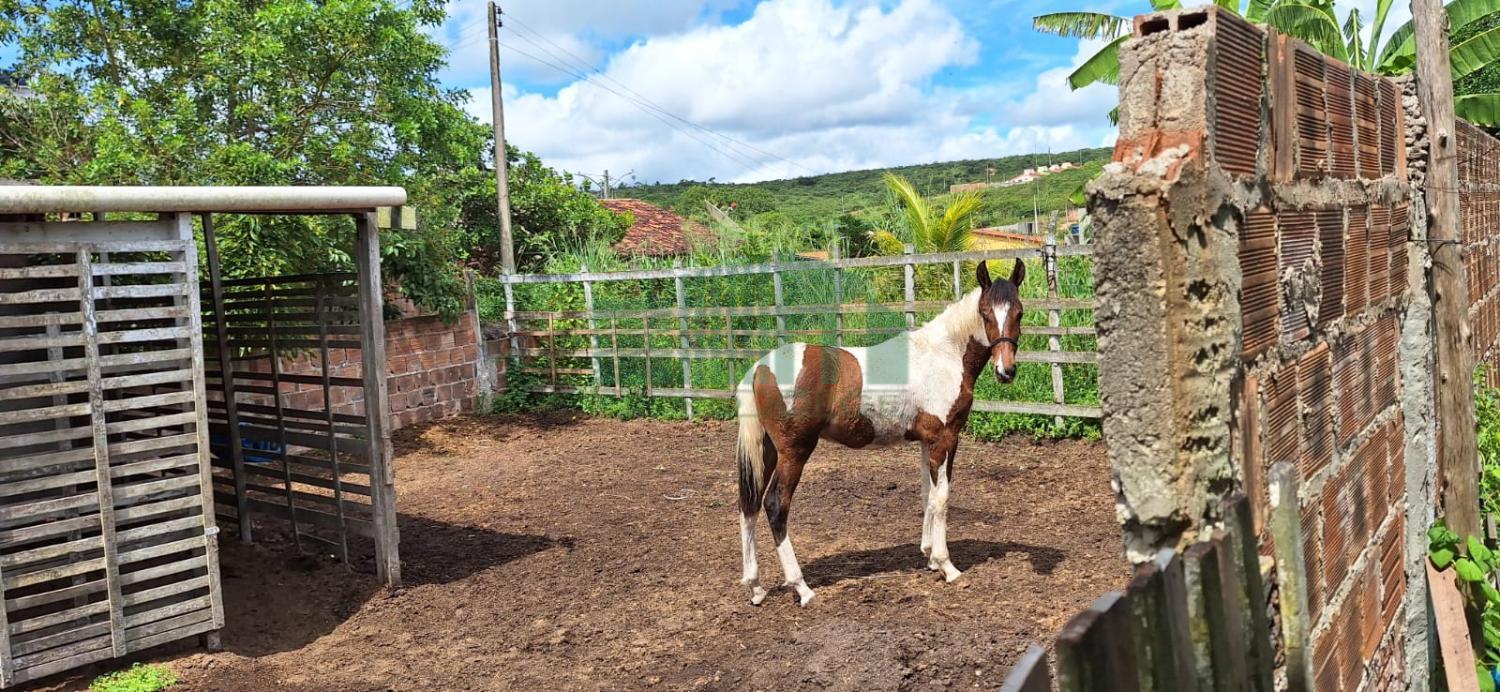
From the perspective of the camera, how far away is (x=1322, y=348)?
2529 millimetres

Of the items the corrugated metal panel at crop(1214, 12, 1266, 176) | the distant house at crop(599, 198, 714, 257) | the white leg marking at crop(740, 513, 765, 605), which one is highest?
the distant house at crop(599, 198, 714, 257)

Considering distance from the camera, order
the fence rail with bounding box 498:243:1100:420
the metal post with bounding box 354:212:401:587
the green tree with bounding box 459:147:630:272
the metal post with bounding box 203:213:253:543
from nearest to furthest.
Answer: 1. the metal post with bounding box 354:212:401:587
2. the metal post with bounding box 203:213:253:543
3. the fence rail with bounding box 498:243:1100:420
4. the green tree with bounding box 459:147:630:272

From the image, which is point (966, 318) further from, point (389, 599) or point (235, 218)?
point (235, 218)

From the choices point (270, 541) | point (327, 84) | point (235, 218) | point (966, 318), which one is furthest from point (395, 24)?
point (966, 318)

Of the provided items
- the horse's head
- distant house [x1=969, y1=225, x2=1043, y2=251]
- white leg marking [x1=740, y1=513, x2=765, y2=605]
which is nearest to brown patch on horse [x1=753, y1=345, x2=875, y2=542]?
white leg marking [x1=740, y1=513, x2=765, y2=605]

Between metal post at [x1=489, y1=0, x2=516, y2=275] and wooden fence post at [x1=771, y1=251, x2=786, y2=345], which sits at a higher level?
metal post at [x1=489, y1=0, x2=516, y2=275]

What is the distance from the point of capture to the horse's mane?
212 inches

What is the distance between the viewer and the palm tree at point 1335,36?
1043 centimetres

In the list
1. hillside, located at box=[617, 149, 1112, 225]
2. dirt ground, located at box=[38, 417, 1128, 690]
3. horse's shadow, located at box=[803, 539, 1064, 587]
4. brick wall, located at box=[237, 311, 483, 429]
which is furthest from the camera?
hillside, located at box=[617, 149, 1112, 225]

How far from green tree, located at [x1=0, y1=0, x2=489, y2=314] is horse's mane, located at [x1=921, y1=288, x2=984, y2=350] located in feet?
19.4

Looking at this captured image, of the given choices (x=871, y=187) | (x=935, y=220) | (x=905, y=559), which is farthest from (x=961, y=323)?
(x=871, y=187)

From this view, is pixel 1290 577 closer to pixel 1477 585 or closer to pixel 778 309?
pixel 1477 585

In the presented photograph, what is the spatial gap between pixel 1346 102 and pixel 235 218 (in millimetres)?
8334

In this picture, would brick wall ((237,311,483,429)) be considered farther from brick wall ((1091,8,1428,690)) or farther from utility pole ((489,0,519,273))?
brick wall ((1091,8,1428,690))
